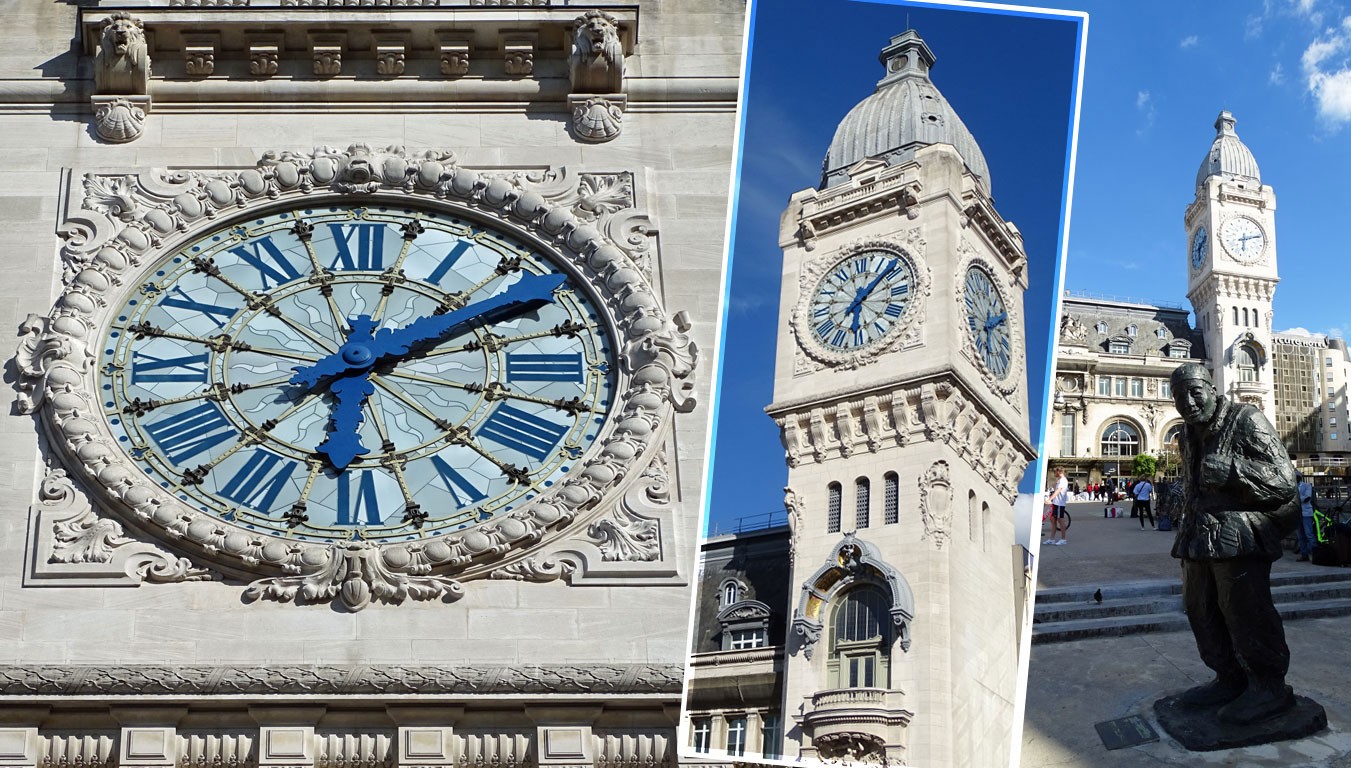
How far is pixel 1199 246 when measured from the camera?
102 m

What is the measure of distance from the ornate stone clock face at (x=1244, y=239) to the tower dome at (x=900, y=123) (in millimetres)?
91735

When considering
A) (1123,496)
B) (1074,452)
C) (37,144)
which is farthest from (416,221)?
(1074,452)

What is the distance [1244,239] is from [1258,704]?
90.8m

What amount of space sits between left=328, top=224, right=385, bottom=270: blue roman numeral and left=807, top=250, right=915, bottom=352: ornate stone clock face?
485 cm

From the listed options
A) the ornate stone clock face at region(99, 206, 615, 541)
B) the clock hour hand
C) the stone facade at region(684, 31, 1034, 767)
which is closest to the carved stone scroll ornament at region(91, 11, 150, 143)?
the ornate stone clock face at region(99, 206, 615, 541)

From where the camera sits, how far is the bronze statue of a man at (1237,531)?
13227 mm

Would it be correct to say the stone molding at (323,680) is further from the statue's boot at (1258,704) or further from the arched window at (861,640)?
the statue's boot at (1258,704)

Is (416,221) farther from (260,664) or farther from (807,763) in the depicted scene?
(807,763)

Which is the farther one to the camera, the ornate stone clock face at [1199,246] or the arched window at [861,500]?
the ornate stone clock face at [1199,246]

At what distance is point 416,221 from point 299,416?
204 centimetres

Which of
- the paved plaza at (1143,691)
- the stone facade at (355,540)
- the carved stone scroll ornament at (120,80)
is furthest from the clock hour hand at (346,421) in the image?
the paved plaza at (1143,691)

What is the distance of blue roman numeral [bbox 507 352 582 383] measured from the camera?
14633 millimetres

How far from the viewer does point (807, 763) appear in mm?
10609

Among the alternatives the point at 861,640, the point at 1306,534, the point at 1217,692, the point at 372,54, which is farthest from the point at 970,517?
the point at 1306,534
